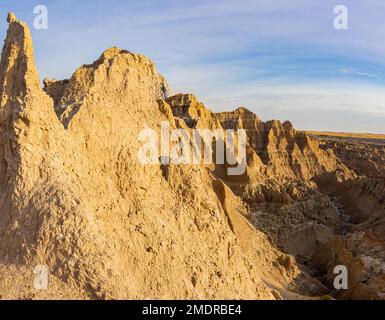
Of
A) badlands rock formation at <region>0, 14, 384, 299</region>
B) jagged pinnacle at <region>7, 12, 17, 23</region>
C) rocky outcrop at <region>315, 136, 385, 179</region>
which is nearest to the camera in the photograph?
badlands rock formation at <region>0, 14, 384, 299</region>

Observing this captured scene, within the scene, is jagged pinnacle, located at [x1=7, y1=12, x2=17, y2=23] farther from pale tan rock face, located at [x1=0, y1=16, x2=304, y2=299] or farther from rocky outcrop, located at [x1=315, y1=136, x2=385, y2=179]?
rocky outcrop, located at [x1=315, y1=136, x2=385, y2=179]

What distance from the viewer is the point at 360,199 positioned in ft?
173

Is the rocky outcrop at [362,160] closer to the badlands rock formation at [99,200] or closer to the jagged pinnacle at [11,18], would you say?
the badlands rock formation at [99,200]

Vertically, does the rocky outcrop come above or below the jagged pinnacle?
below

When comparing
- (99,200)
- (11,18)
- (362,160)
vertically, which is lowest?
(362,160)

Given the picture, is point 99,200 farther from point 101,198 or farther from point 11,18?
point 11,18

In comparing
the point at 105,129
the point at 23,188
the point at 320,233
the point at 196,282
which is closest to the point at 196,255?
the point at 196,282

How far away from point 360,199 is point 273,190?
1392cm

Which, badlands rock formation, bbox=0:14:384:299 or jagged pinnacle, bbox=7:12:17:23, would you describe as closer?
badlands rock formation, bbox=0:14:384:299

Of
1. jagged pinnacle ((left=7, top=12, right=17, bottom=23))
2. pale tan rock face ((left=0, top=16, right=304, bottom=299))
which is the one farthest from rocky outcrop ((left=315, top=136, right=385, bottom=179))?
jagged pinnacle ((left=7, top=12, right=17, bottom=23))

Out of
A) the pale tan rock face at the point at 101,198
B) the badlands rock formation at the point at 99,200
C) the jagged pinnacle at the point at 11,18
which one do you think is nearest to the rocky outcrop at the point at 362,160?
the badlands rock formation at the point at 99,200

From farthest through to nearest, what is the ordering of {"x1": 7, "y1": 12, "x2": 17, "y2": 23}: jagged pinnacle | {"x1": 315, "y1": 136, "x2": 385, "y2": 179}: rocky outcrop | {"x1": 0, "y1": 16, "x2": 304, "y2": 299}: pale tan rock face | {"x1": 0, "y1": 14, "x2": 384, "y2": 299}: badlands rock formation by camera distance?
{"x1": 315, "y1": 136, "x2": 385, "y2": 179}: rocky outcrop
{"x1": 7, "y1": 12, "x2": 17, "y2": 23}: jagged pinnacle
{"x1": 0, "y1": 16, "x2": 304, "y2": 299}: pale tan rock face
{"x1": 0, "y1": 14, "x2": 384, "y2": 299}: badlands rock formation

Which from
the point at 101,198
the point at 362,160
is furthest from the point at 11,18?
the point at 362,160

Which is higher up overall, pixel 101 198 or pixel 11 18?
pixel 11 18
